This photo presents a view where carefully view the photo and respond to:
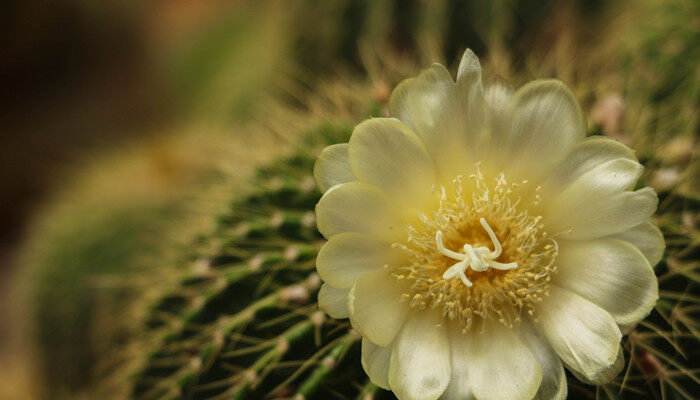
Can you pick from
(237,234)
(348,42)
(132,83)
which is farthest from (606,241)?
(132,83)

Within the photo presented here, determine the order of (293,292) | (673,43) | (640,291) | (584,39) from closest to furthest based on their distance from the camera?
(640,291) → (293,292) → (673,43) → (584,39)

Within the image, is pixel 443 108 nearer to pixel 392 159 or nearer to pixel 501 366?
pixel 392 159

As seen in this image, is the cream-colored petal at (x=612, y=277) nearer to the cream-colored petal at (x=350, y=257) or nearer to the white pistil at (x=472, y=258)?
the white pistil at (x=472, y=258)

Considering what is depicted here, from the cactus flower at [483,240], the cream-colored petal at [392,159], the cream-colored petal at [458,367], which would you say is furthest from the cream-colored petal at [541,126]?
the cream-colored petal at [458,367]

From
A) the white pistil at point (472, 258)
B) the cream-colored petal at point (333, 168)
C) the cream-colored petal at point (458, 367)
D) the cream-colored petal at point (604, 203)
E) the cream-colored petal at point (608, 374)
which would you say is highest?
the cream-colored petal at point (333, 168)

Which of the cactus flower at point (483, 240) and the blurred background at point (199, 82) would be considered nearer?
the cactus flower at point (483, 240)

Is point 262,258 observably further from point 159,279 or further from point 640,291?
point 640,291
